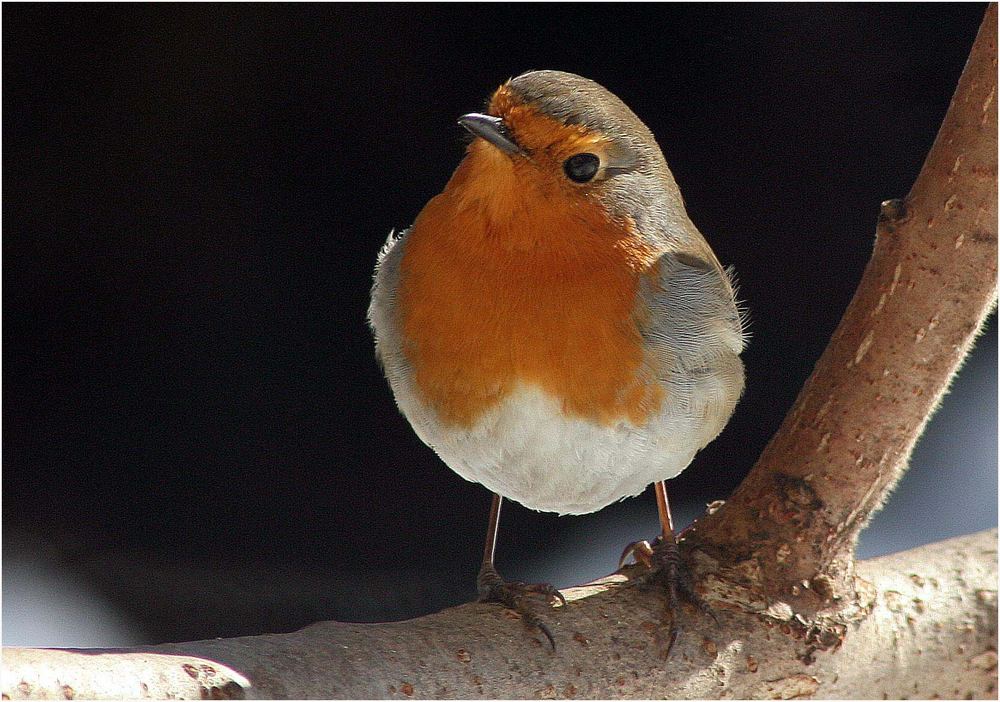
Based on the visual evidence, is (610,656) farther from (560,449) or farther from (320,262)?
(320,262)

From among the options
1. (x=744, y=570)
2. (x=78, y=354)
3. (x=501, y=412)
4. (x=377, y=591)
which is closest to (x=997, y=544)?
(x=744, y=570)

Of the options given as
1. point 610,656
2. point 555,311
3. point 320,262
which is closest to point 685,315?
point 555,311

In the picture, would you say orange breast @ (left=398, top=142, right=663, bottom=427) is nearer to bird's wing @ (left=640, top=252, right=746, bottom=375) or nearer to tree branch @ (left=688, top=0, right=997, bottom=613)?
bird's wing @ (left=640, top=252, right=746, bottom=375)

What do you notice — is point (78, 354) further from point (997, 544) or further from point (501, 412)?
point (997, 544)

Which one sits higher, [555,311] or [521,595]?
[555,311]

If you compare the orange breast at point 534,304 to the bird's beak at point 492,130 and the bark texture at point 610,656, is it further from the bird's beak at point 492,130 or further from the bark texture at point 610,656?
the bark texture at point 610,656

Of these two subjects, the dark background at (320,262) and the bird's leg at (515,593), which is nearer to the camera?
the bird's leg at (515,593)

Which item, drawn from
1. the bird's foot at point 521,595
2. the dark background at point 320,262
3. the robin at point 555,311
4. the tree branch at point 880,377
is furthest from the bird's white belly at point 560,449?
the dark background at point 320,262
